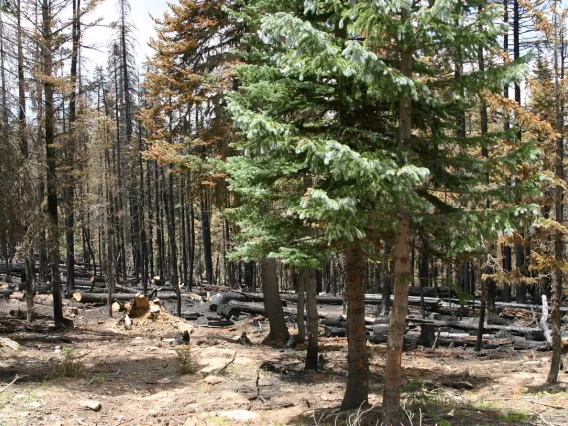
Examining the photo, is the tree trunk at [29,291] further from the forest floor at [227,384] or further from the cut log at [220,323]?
the cut log at [220,323]

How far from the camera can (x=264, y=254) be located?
24.6 feet

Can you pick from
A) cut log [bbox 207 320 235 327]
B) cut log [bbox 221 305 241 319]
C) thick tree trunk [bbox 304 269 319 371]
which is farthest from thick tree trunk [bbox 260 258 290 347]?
cut log [bbox 221 305 241 319]

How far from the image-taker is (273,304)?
1574 centimetres

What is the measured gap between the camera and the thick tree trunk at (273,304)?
15727 mm

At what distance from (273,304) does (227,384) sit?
5036 mm

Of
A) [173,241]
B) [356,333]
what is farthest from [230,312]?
[356,333]

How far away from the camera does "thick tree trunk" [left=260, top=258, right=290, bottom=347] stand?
1573 cm

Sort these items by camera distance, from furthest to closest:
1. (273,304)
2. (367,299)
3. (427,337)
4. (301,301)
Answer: (367,299) < (427,337) < (273,304) < (301,301)

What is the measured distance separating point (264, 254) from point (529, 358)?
34.9 ft

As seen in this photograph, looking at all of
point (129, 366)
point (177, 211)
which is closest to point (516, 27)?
point (129, 366)

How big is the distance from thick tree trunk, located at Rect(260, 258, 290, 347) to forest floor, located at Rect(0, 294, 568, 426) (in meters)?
0.98

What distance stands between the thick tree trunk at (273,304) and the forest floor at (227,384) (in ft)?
3.20

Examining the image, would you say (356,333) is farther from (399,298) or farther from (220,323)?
(220,323)

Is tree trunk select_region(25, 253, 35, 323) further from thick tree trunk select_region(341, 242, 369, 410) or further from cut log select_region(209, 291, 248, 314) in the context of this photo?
thick tree trunk select_region(341, 242, 369, 410)
